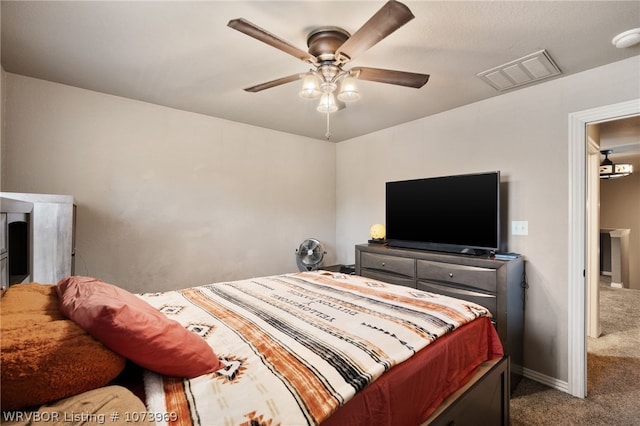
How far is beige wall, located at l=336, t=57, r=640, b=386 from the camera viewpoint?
90.5 inches

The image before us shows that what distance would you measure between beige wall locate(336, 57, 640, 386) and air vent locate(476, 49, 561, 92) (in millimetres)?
199

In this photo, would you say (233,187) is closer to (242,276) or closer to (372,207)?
(242,276)

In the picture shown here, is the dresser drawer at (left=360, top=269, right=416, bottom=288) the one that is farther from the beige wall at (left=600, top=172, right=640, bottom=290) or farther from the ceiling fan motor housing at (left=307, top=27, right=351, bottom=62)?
the beige wall at (left=600, top=172, right=640, bottom=290)

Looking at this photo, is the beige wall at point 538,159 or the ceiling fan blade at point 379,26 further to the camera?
the beige wall at point 538,159

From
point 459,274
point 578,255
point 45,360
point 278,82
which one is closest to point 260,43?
point 278,82

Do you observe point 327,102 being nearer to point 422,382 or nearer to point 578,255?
point 422,382

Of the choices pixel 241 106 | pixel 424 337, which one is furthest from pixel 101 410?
pixel 241 106

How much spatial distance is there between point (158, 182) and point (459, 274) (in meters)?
2.99

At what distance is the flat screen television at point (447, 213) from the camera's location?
2.59 m

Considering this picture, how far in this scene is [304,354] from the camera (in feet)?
3.53

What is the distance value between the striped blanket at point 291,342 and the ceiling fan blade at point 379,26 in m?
1.36

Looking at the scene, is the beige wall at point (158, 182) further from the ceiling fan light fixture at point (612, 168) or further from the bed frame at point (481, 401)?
the ceiling fan light fixture at point (612, 168)

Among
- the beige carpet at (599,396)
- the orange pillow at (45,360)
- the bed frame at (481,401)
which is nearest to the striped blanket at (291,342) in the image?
the orange pillow at (45,360)

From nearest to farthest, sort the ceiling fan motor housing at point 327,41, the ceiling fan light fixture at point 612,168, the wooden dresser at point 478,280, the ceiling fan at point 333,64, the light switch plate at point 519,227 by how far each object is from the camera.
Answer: the ceiling fan at point 333,64 < the ceiling fan motor housing at point 327,41 < the wooden dresser at point 478,280 < the light switch plate at point 519,227 < the ceiling fan light fixture at point 612,168
